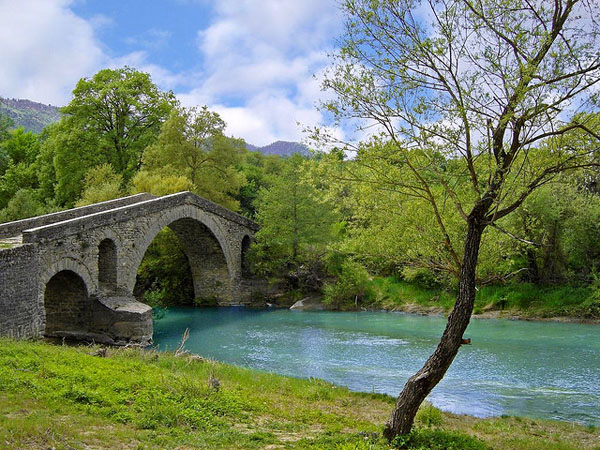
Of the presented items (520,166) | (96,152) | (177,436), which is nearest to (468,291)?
(520,166)

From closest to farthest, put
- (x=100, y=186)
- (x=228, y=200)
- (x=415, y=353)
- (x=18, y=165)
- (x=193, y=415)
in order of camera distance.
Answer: (x=193, y=415)
(x=415, y=353)
(x=100, y=186)
(x=228, y=200)
(x=18, y=165)

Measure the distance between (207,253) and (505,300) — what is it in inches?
529

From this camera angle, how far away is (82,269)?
1527 centimetres

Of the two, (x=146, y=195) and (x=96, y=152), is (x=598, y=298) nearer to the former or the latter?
(x=146, y=195)

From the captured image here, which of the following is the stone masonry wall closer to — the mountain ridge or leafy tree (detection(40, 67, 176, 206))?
leafy tree (detection(40, 67, 176, 206))

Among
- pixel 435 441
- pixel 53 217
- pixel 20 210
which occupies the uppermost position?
pixel 20 210

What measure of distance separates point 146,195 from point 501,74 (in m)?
18.1

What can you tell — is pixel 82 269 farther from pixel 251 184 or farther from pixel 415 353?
pixel 251 184

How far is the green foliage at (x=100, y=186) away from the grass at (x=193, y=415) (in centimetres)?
1524

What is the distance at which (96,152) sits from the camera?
97.0ft

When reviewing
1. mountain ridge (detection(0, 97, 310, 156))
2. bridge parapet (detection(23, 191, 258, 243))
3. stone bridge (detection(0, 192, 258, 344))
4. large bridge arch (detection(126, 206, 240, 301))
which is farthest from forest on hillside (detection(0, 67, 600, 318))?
mountain ridge (detection(0, 97, 310, 156))

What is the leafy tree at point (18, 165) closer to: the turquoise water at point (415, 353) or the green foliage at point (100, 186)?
the green foliage at point (100, 186)

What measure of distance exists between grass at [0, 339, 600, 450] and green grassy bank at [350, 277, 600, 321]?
1390 cm

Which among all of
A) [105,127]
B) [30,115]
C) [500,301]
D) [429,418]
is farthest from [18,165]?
[30,115]
